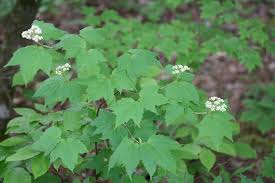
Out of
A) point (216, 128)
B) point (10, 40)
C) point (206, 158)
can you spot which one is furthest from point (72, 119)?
point (10, 40)

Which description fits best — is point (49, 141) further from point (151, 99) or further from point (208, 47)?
point (208, 47)

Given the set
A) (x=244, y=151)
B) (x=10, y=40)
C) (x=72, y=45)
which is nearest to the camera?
(x=72, y=45)

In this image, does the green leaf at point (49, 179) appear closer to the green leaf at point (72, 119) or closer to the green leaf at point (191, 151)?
the green leaf at point (72, 119)

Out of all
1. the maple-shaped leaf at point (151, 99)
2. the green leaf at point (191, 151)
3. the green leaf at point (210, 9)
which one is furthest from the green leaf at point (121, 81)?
the green leaf at point (210, 9)

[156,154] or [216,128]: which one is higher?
[216,128]

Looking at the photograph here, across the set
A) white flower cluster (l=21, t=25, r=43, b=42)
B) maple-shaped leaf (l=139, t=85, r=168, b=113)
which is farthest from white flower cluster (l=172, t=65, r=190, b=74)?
white flower cluster (l=21, t=25, r=43, b=42)

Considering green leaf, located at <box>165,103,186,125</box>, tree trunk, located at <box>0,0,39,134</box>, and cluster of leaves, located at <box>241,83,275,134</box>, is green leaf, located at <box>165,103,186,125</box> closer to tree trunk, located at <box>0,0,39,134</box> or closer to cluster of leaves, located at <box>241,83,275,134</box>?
tree trunk, located at <box>0,0,39,134</box>

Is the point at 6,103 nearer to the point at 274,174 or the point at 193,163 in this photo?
the point at 193,163
